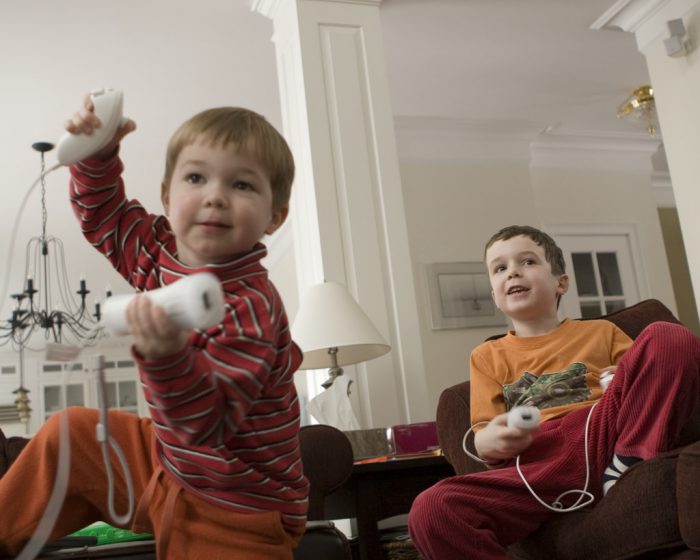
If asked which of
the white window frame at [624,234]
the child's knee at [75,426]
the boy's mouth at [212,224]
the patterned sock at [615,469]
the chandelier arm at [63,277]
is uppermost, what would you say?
the chandelier arm at [63,277]

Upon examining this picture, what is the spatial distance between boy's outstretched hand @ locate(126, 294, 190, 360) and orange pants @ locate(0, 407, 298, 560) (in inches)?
12.6

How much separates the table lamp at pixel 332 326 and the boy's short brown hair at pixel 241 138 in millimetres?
1474

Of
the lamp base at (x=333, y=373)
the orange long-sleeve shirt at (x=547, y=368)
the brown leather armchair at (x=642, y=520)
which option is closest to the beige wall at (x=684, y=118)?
the lamp base at (x=333, y=373)

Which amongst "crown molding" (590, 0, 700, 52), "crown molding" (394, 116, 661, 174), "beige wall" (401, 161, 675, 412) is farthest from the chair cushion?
"crown molding" (394, 116, 661, 174)

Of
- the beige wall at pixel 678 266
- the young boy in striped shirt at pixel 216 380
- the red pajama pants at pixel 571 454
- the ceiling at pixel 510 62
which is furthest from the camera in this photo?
the beige wall at pixel 678 266

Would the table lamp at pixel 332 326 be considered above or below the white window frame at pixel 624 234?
below

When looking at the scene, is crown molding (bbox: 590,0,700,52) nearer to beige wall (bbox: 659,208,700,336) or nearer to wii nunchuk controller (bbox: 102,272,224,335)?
beige wall (bbox: 659,208,700,336)

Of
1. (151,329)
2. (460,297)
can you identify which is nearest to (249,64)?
(460,297)

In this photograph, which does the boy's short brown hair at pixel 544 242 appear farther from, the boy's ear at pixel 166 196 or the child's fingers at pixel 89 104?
the child's fingers at pixel 89 104

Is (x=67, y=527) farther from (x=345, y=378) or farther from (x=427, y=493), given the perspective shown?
(x=345, y=378)

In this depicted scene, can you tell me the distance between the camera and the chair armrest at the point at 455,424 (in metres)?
1.75

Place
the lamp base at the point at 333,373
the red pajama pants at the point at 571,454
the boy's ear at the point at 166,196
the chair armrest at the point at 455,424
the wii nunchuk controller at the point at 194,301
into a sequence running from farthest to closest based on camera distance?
1. the lamp base at the point at 333,373
2. the chair armrest at the point at 455,424
3. the red pajama pants at the point at 571,454
4. the boy's ear at the point at 166,196
5. the wii nunchuk controller at the point at 194,301

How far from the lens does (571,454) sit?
1.48 meters

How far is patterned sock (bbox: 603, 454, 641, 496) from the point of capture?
1.38 m
